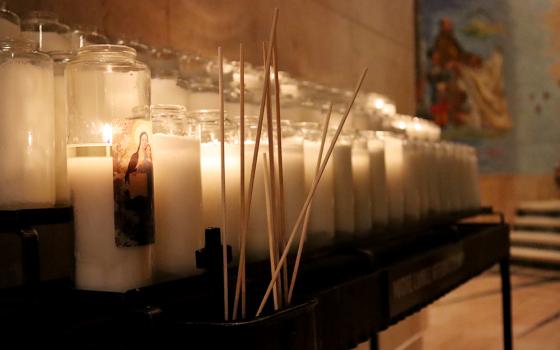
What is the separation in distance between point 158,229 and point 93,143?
0.18 m

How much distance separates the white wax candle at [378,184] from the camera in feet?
5.48

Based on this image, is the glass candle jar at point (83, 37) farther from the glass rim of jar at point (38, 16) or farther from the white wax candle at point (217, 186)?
the white wax candle at point (217, 186)

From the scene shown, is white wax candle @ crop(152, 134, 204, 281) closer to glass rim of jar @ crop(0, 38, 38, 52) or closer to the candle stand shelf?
the candle stand shelf

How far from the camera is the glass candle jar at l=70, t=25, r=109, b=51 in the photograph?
47.9 inches

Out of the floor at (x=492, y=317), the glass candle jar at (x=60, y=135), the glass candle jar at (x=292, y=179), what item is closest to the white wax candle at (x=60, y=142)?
the glass candle jar at (x=60, y=135)

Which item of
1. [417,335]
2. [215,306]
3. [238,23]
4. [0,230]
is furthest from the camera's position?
[417,335]

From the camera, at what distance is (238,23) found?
212cm

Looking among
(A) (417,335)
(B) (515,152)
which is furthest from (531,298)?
(B) (515,152)

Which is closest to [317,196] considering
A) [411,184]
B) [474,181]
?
[411,184]

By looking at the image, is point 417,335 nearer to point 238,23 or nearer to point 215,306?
point 238,23

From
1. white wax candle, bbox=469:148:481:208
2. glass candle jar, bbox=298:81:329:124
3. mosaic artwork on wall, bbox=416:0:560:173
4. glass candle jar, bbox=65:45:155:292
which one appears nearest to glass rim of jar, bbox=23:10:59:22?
glass candle jar, bbox=65:45:155:292

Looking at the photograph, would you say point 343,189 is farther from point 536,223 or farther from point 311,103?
point 536,223

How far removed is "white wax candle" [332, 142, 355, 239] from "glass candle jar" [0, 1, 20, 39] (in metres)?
0.73

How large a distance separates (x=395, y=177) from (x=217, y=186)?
765 millimetres
